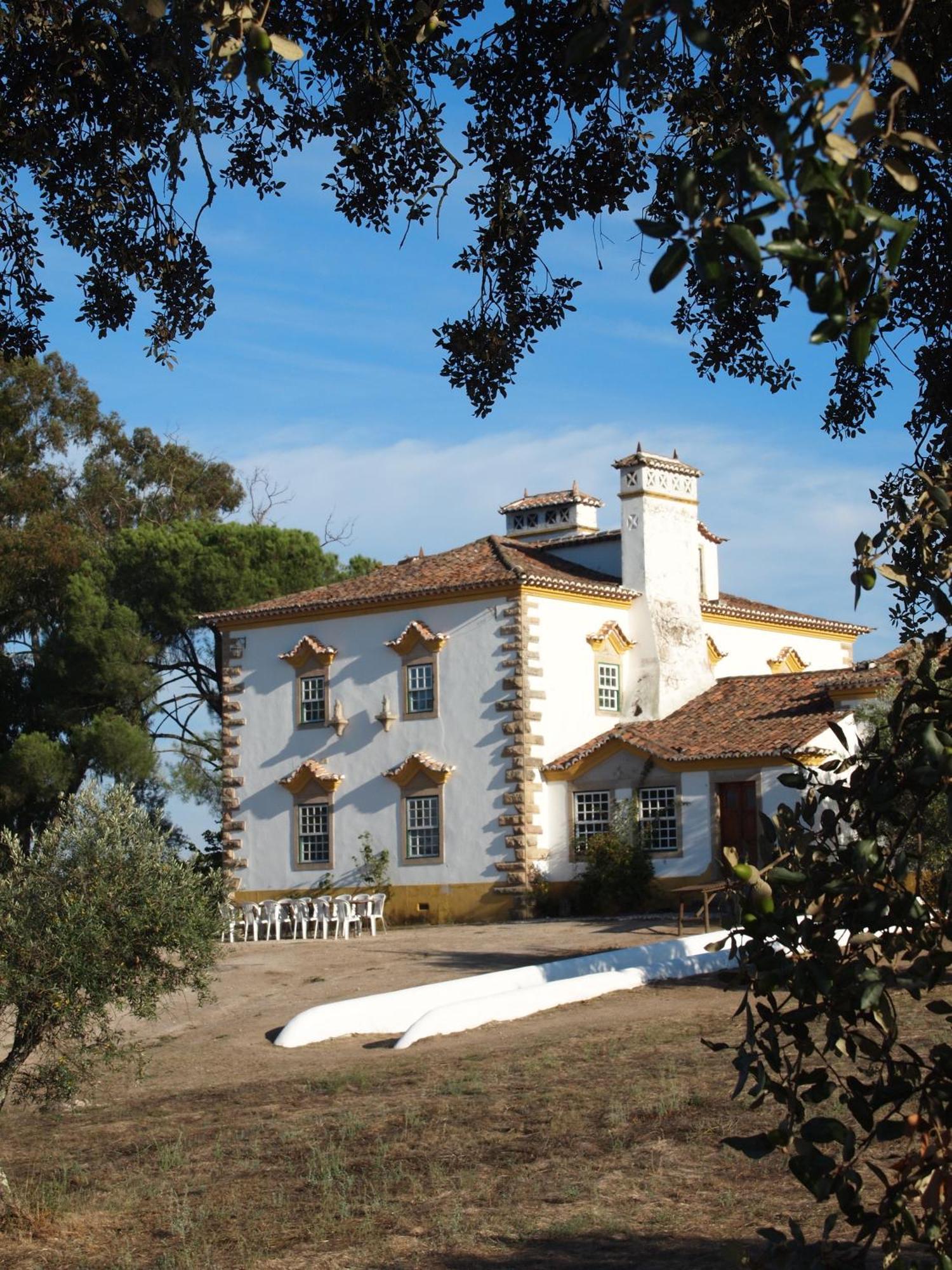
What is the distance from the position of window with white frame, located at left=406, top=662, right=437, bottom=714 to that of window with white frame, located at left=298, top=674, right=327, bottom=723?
6.65 ft

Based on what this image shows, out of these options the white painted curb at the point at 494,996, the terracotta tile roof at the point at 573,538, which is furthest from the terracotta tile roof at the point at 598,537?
the white painted curb at the point at 494,996

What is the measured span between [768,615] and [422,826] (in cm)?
959

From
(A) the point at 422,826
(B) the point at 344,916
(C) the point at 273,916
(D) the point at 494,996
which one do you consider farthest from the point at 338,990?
(A) the point at 422,826

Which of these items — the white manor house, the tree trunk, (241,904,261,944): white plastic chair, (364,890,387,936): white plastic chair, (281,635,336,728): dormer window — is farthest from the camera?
(281,635,336,728): dormer window

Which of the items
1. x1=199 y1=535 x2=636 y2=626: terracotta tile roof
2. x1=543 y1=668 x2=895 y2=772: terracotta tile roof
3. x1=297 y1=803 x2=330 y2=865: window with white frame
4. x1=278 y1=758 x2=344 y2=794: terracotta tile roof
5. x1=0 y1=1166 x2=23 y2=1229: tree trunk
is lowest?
x1=0 y1=1166 x2=23 y2=1229: tree trunk

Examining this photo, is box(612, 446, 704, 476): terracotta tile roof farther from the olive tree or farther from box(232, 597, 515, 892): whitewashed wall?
the olive tree

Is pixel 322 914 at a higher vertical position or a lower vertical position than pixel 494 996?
higher

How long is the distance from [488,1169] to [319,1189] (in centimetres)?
114

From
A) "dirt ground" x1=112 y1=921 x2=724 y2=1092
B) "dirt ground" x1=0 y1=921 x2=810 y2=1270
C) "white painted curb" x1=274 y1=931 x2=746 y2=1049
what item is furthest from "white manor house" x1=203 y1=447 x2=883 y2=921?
"dirt ground" x1=0 y1=921 x2=810 y2=1270

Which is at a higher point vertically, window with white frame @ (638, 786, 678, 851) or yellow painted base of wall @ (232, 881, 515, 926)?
window with white frame @ (638, 786, 678, 851)

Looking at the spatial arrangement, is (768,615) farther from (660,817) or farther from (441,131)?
(441,131)

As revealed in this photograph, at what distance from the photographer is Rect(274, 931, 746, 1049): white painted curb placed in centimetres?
1661

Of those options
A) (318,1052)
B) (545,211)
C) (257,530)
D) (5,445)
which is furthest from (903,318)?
(5,445)

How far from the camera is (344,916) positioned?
29.8 metres
